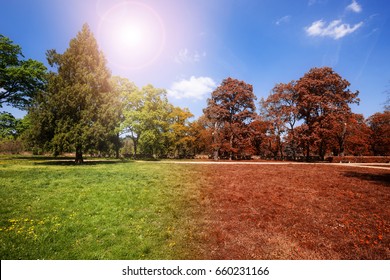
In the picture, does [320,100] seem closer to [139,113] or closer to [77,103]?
[139,113]

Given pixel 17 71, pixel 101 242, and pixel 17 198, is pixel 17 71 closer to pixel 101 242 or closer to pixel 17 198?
pixel 17 198

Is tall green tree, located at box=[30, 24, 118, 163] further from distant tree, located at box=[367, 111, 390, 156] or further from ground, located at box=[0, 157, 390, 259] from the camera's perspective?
distant tree, located at box=[367, 111, 390, 156]

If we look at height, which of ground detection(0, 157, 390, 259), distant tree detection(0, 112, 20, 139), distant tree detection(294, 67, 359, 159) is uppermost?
distant tree detection(294, 67, 359, 159)

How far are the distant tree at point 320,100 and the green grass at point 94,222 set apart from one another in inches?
1517

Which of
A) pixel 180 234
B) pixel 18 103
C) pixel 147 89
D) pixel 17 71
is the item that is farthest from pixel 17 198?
pixel 147 89

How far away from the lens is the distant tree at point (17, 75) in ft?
98.8

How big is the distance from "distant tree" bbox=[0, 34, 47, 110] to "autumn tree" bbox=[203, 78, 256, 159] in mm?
33597

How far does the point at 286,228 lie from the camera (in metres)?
7.36

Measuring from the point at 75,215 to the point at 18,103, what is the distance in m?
36.2

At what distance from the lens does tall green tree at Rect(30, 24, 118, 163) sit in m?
24.8

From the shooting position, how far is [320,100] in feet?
134

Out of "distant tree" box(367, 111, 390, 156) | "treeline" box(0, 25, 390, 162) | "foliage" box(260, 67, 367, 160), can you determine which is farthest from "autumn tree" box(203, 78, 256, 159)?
"distant tree" box(367, 111, 390, 156)

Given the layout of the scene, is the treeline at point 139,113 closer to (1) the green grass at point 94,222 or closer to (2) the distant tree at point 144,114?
(2) the distant tree at point 144,114

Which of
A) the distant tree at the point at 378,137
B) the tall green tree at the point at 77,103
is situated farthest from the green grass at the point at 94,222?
the distant tree at the point at 378,137
